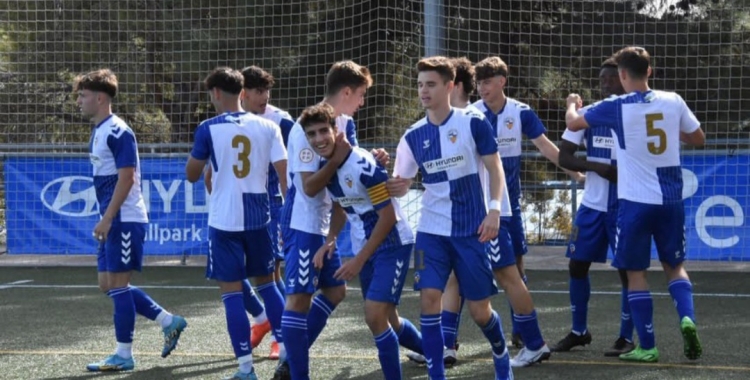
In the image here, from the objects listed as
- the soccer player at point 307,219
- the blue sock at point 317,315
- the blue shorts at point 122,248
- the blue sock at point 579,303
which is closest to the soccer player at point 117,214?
the blue shorts at point 122,248

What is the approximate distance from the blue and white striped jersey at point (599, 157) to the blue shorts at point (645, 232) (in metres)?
0.47

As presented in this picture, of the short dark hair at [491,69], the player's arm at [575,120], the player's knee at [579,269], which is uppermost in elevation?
the short dark hair at [491,69]

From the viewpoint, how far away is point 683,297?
262 inches

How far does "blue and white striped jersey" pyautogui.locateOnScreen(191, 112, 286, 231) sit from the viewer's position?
629 cm

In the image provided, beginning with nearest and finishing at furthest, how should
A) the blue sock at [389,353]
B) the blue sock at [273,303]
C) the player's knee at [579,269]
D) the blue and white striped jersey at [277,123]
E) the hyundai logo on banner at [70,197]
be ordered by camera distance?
the blue sock at [389,353] < the blue sock at [273,303] < the player's knee at [579,269] < the blue and white striped jersey at [277,123] < the hyundai logo on banner at [70,197]

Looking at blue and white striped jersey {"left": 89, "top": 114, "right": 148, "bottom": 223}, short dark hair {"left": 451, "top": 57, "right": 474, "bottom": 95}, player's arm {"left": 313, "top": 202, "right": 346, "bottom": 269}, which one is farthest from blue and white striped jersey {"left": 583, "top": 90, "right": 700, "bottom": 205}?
blue and white striped jersey {"left": 89, "top": 114, "right": 148, "bottom": 223}

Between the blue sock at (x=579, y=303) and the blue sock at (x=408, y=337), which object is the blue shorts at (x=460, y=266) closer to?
the blue sock at (x=408, y=337)

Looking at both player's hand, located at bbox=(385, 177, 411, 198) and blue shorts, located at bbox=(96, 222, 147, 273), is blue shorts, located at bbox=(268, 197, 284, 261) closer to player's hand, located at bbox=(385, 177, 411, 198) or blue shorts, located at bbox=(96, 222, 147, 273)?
blue shorts, located at bbox=(96, 222, 147, 273)

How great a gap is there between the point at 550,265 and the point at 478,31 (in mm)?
3678

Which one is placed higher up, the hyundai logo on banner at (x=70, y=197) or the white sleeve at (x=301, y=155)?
the white sleeve at (x=301, y=155)

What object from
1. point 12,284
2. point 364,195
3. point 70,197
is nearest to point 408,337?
point 364,195

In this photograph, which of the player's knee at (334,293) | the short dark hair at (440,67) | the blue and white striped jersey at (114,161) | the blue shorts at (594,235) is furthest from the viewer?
the blue shorts at (594,235)

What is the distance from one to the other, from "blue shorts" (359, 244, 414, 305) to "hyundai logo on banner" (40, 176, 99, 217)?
28.4 ft

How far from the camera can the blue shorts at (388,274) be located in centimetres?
545
